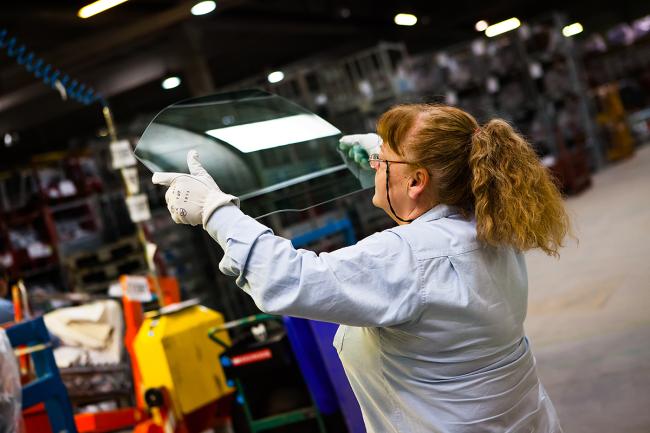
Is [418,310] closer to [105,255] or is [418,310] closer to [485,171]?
[485,171]

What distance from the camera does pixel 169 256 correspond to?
7.71 meters

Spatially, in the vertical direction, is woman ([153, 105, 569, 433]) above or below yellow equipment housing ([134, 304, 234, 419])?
above

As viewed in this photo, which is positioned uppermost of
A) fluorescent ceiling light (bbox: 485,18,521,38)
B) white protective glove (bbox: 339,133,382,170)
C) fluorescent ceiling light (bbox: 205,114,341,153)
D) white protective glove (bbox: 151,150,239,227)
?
fluorescent ceiling light (bbox: 485,18,521,38)

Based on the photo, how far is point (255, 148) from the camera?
2043 millimetres

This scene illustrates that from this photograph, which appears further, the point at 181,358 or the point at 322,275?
the point at 181,358

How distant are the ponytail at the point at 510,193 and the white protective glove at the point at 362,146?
2.00ft

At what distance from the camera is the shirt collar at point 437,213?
1632mm

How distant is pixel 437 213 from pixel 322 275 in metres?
0.41

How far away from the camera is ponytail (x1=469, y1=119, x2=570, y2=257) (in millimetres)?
1547

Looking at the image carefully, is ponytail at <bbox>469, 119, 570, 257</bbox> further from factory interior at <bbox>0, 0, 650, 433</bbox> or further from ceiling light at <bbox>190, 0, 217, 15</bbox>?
ceiling light at <bbox>190, 0, 217, 15</bbox>

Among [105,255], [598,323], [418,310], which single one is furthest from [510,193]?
[105,255]

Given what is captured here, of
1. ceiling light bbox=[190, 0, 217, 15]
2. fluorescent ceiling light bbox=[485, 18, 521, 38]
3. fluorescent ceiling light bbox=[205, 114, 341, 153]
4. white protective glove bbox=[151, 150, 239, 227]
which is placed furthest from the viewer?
fluorescent ceiling light bbox=[485, 18, 521, 38]

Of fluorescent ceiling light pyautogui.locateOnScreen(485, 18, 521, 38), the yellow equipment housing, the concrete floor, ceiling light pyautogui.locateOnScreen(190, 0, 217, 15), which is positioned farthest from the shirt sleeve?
fluorescent ceiling light pyautogui.locateOnScreen(485, 18, 521, 38)

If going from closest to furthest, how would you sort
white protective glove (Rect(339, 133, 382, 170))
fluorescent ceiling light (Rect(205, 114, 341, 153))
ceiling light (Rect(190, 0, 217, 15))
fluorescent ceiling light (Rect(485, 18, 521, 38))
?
fluorescent ceiling light (Rect(205, 114, 341, 153)), white protective glove (Rect(339, 133, 382, 170)), ceiling light (Rect(190, 0, 217, 15)), fluorescent ceiling light (Rect(485, 18, 521, 38))
